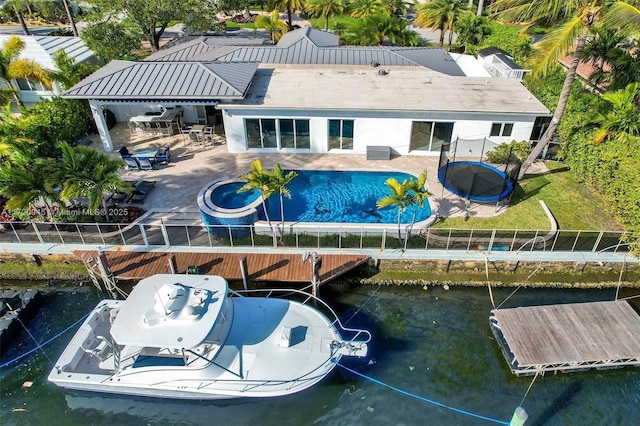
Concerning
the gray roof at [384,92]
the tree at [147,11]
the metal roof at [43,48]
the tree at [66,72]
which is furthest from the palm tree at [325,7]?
the tree at [66,72]

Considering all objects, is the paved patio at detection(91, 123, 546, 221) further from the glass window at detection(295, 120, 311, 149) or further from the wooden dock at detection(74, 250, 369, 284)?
the wooden dock at detection(74, 250, 369, 284)

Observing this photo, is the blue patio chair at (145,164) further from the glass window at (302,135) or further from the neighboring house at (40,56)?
the neighboring house at (40,56)

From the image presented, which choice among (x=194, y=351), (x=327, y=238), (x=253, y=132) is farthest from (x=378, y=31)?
(x=194, y=351)

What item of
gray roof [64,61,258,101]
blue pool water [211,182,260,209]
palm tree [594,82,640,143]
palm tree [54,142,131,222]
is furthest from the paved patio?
palm tree [594,82,640,143]

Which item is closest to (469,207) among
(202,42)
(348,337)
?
(348,337)

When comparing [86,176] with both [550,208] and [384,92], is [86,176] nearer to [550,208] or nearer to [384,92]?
[384,92]

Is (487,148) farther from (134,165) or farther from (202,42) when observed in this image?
(202,42)
